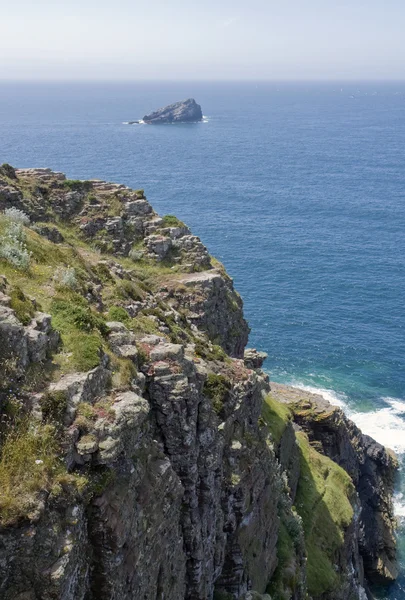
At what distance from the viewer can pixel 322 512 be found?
4969 cm

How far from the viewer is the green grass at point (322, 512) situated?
1729 inches

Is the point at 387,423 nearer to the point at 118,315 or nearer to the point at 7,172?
the point at 7,172

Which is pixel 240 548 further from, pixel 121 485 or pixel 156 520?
pixel 121 485

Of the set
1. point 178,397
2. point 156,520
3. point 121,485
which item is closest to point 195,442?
point 178,397

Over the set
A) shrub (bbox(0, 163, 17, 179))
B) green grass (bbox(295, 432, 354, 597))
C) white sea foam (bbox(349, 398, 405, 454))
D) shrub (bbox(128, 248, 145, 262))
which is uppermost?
shrub (bbox(0, 163, 17, 179))

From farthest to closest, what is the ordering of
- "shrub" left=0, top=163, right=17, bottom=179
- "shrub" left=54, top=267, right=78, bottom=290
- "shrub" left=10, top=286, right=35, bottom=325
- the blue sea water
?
1. the blue sea water
2. "shrub" left=0, top=163, right=17, bottom=179
3. "shrub" left=54, top=267, right=78, bottom=290
4. "shrub" left=10, top=286, right=35, bottom=325

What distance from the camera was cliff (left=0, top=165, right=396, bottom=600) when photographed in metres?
18.1

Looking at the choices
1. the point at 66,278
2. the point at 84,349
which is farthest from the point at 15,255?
the point at 84,349

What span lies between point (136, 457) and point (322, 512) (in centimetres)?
3318

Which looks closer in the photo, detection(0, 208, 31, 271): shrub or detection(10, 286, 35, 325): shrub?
detection(10, 286, 35, 325): shrub

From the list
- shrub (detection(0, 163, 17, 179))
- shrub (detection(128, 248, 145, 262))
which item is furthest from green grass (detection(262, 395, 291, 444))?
shrub (detection(0, 163, 17, 179))

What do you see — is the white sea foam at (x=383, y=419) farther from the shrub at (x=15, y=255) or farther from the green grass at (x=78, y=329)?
the green grass at (x=78, y=329)

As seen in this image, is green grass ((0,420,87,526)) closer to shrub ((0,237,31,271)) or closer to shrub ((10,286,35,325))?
shrub ((10,286,35,325))

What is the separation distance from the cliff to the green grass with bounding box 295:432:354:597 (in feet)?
0.47
